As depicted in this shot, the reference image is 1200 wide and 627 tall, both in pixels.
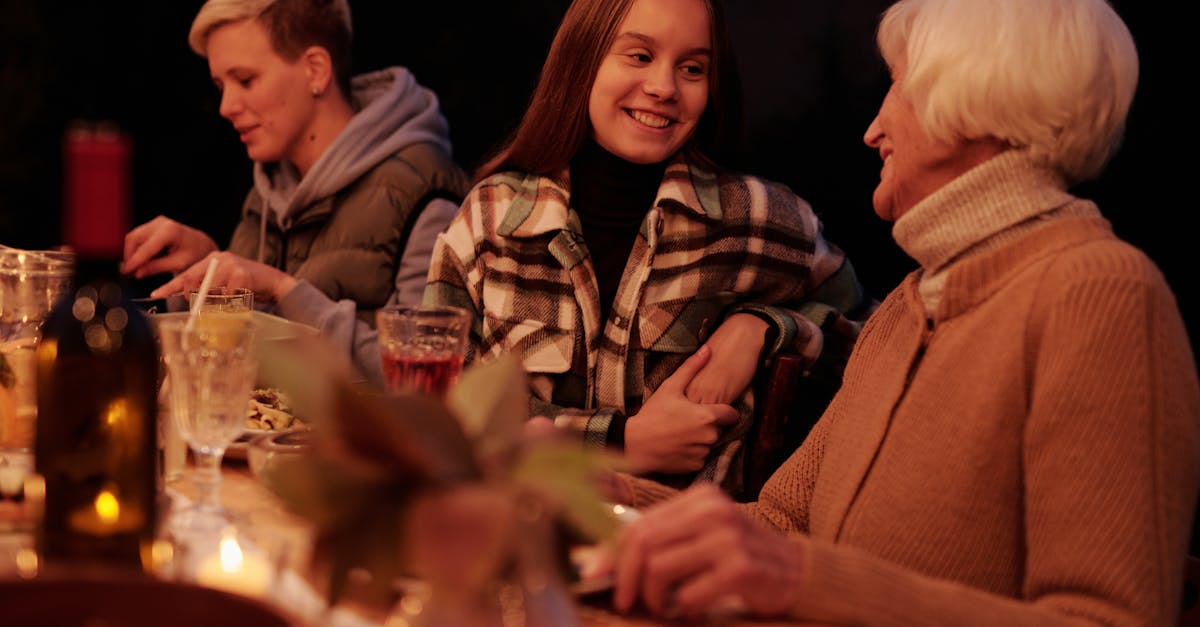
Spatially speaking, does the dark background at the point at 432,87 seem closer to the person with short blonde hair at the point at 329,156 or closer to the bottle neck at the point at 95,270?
the person with short blonde hair at the point at 329,156

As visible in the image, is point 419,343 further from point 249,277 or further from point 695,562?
point 249,277

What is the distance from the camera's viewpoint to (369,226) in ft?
9.85

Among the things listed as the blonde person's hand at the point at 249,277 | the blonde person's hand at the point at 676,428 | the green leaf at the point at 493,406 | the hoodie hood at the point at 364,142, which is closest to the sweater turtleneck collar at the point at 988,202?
the blonde person's hand at the point at 676,428

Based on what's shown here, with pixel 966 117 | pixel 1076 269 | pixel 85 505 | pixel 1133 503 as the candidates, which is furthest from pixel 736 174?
pixel 85 505

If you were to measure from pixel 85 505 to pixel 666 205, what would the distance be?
4.45 ft

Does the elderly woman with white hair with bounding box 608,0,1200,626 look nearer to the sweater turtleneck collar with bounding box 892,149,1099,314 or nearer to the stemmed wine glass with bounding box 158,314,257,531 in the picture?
the sweater turtleneck collar with bounding box 892,149,1099,314

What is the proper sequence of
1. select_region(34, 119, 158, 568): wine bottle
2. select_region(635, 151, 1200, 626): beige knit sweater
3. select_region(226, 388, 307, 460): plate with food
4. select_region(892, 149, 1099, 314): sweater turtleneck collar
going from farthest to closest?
1. select_region(226, 388, 307, 460): plate with food
2. select_region(892, 149, 1099, 314): sweater turtleneck collar
3. select_region(635, 151, 1200, 626): beige knit sweater
4. select_region(34, 119, 158, 568): wine bottle

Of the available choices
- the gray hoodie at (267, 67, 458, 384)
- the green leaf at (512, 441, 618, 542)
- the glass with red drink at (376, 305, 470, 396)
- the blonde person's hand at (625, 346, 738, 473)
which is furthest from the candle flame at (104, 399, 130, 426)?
the gray hoodie at (267, 67, 458, 384)

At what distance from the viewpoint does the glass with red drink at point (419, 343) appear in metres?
1.30

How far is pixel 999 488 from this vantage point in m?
1.36

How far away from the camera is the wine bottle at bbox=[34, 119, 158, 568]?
42.1 inches

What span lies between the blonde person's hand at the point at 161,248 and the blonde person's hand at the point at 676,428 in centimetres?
111

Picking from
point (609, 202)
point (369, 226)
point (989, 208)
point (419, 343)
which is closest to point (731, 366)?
point (609, 202)

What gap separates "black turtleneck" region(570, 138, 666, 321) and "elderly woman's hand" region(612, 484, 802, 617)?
1243 mm
